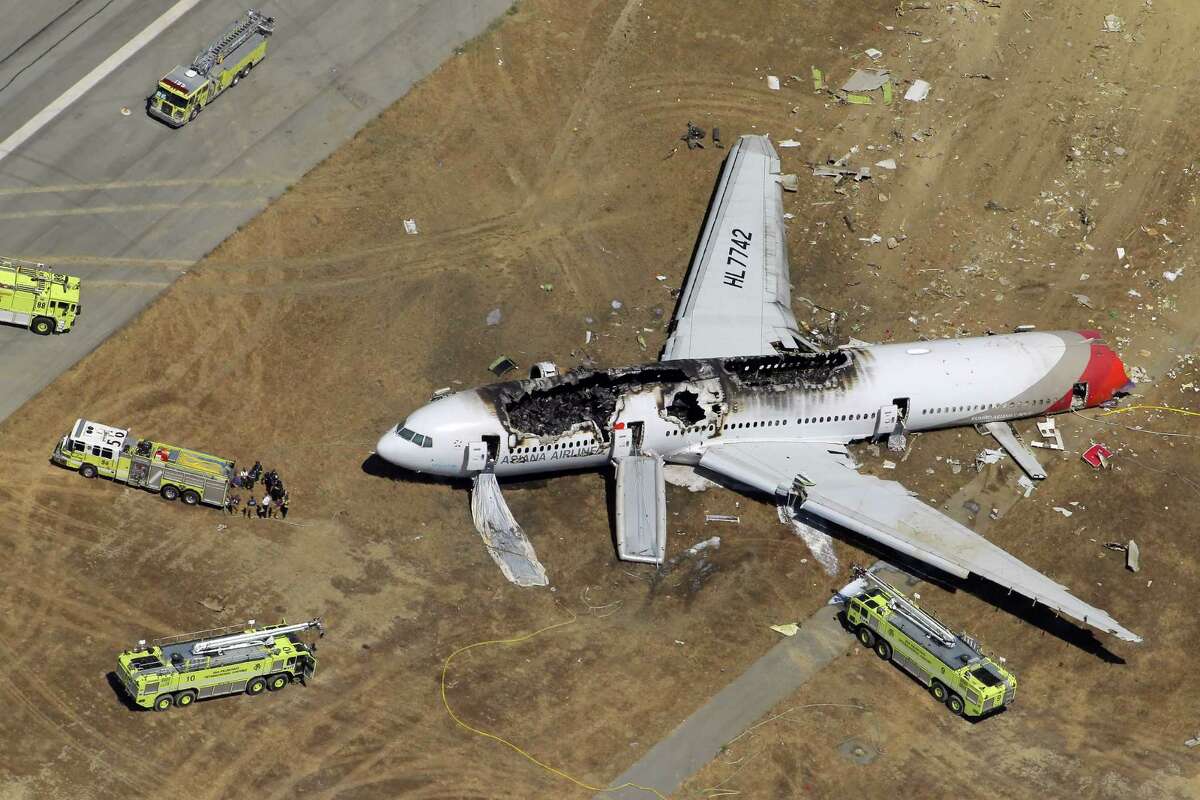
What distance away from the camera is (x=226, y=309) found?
73125 mm

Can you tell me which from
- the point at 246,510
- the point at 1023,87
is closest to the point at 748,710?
the point at 246,510

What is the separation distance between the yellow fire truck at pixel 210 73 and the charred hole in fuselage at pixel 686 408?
3104cm

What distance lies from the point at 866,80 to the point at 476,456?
36.0 metres

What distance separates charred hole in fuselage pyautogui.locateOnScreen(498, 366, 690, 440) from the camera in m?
66.1

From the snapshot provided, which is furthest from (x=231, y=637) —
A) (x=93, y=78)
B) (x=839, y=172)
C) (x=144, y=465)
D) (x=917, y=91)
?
(x=917, y=91)

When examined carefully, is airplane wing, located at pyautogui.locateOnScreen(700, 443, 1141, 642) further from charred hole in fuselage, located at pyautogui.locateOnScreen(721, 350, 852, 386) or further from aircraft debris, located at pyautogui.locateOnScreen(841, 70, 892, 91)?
aircraft debris, located at pyautogui.locateOnScreen(841, 70, 892, 91)

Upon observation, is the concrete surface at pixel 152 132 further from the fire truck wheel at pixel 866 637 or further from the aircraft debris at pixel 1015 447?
the aircraft debris at pixel 1015 447

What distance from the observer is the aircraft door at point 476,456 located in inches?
2554

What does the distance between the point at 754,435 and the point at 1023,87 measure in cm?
3172

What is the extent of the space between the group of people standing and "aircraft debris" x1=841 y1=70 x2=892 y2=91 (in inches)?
1586

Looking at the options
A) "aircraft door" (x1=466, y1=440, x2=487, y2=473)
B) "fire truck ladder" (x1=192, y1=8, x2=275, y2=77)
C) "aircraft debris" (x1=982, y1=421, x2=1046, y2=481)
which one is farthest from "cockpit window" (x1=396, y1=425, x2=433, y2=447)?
"fire truck ladder" (x1=192, y1=8, x2=275, y2=77)

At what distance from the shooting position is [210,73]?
80.1 metres

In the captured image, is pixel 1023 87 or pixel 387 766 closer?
pixel 387 766

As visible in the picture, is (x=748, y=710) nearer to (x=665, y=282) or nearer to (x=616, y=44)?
(x=665, y=282)
